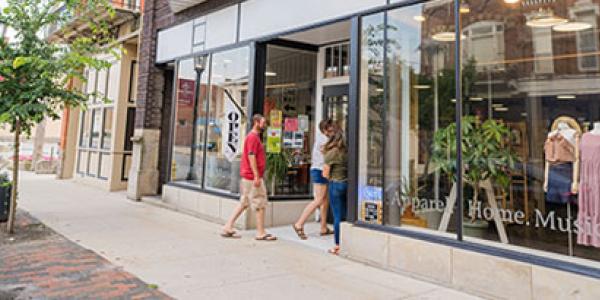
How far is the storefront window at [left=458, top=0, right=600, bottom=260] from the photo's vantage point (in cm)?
396

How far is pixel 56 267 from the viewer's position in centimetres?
422

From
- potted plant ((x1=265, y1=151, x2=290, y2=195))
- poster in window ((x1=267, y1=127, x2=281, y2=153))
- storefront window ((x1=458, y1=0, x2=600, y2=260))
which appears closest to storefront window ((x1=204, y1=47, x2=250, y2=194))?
poster in window ((x1=267, y1=127, x2=281, y2=153))

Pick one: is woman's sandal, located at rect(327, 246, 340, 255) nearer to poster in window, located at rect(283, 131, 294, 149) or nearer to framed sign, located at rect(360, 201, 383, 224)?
framed sign, located at rect(360, 201, 383, 224)

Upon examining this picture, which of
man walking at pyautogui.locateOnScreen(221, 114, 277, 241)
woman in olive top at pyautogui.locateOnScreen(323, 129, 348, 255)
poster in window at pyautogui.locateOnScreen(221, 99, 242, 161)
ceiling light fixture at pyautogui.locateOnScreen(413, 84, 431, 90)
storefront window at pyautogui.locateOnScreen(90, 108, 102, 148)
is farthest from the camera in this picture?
storefront window at pyautogui.locateOnScreen(90, 108, 102, 148)

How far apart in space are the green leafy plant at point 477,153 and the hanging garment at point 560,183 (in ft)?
1.48

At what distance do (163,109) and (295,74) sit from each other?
4.31 meters

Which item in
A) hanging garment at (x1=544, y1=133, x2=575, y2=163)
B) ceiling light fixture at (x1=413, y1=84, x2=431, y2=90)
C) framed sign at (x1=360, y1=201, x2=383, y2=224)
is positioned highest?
ceiling light fixture at (x1=413, y1=84, x2=431, y2=90)

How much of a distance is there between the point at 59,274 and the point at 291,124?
4486mm

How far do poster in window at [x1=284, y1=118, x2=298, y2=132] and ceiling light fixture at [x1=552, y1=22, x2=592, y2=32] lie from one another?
438 cm

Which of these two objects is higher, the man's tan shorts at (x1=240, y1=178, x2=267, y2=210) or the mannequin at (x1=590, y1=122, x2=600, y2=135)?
the mannequin at (x1=590, y1=122, x2=600, y2=135)

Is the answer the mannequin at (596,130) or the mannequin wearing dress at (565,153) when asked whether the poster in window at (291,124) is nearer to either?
the mannequin wearing dress at (565,153)

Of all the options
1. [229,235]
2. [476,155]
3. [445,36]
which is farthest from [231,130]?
[476,155]

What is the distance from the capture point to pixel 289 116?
731cm

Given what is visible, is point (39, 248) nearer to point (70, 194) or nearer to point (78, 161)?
point (70, 194)
